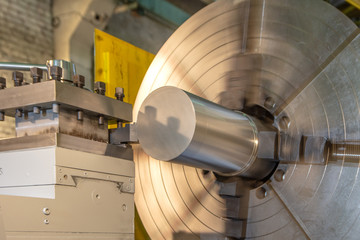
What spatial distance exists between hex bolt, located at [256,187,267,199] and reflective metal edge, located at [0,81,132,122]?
1.19 feet

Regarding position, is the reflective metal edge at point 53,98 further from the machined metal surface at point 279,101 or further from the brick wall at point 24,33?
the brick wall at point 24,33

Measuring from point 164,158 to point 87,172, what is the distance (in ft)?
0.69

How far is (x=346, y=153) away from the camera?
0.74 meters

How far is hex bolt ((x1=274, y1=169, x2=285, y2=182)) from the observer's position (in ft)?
2.70

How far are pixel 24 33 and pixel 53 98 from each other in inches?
109

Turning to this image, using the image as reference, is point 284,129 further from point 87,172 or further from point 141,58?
point 141,58

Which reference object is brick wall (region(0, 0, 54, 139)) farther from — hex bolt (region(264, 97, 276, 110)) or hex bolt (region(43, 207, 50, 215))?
hex bolt (region(264, 97, 276, 110))

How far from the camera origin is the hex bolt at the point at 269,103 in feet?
2.78

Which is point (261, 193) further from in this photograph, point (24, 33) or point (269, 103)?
point (24, 33)

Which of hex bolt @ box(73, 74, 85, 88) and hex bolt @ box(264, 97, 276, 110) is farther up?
hex bolt @ box(73, 74, 85, 88)

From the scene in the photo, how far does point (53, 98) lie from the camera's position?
0.79 m

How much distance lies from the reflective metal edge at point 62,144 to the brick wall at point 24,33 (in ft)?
7.37

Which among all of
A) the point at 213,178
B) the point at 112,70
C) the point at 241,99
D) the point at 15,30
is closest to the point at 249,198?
the point at 213,178

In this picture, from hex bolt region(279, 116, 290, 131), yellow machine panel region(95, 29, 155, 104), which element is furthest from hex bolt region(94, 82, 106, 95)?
yellow machine panel region(95, 29, 155, 104)
